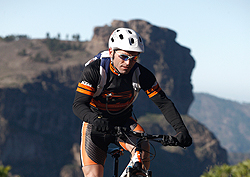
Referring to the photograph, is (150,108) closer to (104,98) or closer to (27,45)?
(27,45)

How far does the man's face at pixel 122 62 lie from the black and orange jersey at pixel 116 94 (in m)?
0.19

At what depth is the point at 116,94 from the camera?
5957 mm

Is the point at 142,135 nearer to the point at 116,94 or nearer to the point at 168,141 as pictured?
the point at 168,141

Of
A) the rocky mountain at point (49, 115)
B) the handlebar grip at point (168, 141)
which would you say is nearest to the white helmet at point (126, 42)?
the handlebar grip at point (168, 141)

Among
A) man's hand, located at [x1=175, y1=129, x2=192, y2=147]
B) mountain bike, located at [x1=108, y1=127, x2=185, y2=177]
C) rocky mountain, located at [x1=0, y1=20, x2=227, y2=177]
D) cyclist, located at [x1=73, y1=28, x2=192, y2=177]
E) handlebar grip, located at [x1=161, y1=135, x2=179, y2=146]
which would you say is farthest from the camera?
rocky mountain, located at [x1=0, y1=20, x2=227, y2=177]

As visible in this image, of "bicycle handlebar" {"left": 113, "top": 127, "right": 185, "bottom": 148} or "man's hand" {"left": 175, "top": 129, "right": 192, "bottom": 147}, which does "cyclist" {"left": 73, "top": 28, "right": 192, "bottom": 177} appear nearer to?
"man's hand" {"left": 175, "top": 129, "right": 192, "bottom": 147}

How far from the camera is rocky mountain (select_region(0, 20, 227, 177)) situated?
147750 millimetres

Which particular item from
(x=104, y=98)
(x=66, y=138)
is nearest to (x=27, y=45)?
(x=66, y=138)

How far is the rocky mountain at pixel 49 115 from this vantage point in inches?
5817

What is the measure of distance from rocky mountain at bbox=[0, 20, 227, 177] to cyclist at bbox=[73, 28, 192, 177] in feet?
478

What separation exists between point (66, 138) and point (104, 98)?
16263 cm

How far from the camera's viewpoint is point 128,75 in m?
5.98

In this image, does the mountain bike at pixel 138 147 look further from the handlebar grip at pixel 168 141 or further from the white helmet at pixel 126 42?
the white helmet at pixel 126 42

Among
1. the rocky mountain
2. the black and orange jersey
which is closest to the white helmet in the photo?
the black and orange jersey
